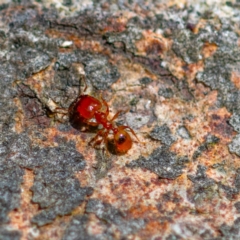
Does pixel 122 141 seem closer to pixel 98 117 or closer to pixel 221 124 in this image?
pixel 98 117

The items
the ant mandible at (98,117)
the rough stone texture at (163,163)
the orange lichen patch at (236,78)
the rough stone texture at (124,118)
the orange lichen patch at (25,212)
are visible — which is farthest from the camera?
the orange lichen patch at (236,78)

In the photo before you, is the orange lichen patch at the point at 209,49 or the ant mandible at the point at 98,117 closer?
the ant mandible at the point at 98,117

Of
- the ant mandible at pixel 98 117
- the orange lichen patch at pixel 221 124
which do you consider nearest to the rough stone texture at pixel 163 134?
the ant mandible at pixel 98 117

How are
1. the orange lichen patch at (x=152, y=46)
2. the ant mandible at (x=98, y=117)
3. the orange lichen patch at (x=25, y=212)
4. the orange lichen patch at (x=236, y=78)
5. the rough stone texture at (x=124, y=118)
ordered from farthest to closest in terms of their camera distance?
the orange lichen patch at (x=152, y=46) < the orange lichen patch at (x=236, y=78) < the ant mandible at (x=98, y=117) < the rough stone texture at (x=124, y=118) < the orange lichen patch at (x=25, y=212)

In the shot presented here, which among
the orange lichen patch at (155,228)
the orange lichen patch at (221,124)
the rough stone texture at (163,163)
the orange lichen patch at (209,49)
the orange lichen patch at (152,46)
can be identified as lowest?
the orange lichen patch at (155,228)

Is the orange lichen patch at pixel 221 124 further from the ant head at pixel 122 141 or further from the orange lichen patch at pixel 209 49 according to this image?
the ant head at pixel 122 141

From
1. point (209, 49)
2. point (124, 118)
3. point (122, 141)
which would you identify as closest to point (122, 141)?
point (122, 141)

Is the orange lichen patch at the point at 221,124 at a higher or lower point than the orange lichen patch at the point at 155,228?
higher
